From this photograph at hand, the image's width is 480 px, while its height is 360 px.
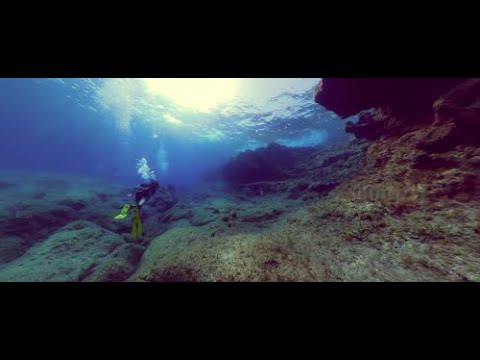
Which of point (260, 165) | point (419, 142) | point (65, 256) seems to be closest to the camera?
point (419, 142)

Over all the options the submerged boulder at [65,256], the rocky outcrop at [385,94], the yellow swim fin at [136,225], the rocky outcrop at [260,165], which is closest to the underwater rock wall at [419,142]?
the rocky outcrop at [385,94]

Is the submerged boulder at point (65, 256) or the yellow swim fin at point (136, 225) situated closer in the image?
the submerged boulder at point (65, 256)

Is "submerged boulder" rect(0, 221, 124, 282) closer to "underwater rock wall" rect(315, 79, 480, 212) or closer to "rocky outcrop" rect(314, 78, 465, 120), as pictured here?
"underwater rock wall" rect(315, 79, 480, 212)

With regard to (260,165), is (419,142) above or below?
below

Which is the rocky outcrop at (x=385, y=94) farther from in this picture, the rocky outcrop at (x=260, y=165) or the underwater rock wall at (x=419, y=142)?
the rocky outcrop at (x=260, y=165)

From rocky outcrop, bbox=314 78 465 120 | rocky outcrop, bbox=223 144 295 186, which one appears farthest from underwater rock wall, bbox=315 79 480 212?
rocky outcrop, bbox=223 144 295 186

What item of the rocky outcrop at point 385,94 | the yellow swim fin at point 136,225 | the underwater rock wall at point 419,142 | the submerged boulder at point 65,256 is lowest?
the submerged boulder at point 65,256

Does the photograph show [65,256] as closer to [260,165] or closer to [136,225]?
[136,225]

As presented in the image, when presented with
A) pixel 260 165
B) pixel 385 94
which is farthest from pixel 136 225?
pixel 260 165

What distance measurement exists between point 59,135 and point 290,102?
405ft
